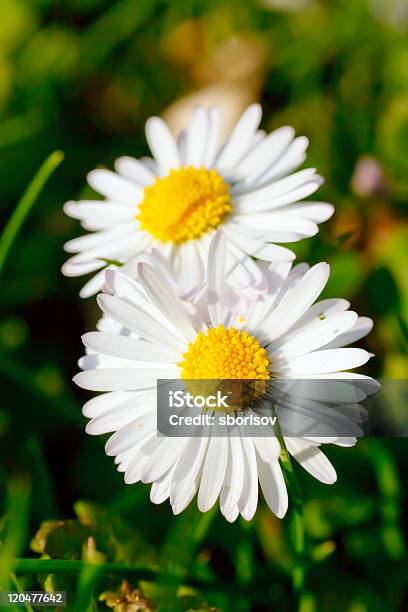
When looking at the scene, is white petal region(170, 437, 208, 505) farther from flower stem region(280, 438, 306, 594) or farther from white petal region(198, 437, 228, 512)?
flower stem region(280, 438, 306, 594)

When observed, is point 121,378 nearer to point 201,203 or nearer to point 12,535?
point 12,535

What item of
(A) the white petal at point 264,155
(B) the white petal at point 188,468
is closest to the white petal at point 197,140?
(A) the white petal at point 264,155

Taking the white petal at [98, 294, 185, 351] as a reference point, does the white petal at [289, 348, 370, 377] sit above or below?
below

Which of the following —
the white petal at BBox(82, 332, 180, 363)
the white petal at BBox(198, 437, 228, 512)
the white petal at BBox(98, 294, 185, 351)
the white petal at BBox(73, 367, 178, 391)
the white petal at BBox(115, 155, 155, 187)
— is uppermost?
the white petal at BBox(115, 155, 155, 187)

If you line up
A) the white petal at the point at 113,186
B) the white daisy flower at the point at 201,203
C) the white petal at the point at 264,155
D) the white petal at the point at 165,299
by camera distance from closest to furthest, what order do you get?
the white petal at the point at 165,299 < the white daisy flower at the point at 201,203 < the white petal at the point at 264,155 < the white petal at the point at 113,186

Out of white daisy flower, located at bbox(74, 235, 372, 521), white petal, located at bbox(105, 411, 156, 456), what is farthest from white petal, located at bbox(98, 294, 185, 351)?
white petal, located at bbox(105, 411, 156, 456)

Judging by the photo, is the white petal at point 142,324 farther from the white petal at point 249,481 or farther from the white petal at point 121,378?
the white petal at point 249,481

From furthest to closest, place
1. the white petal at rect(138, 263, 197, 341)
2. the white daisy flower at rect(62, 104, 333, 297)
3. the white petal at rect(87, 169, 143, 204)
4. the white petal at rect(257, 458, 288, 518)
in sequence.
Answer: the white petal at rect(87, 169, 143, 204), the white daisy flower at rect(62, 104, 333, 297), the white petal at rect(138, 263, 197, 341), the white petal at rect(257, 458, 288, 518)

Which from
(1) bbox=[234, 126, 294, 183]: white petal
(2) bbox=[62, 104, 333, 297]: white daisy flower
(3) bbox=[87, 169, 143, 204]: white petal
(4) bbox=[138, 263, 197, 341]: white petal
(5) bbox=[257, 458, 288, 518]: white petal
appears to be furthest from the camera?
(3) bbox=[87, 169, 143, 204]: white petal
